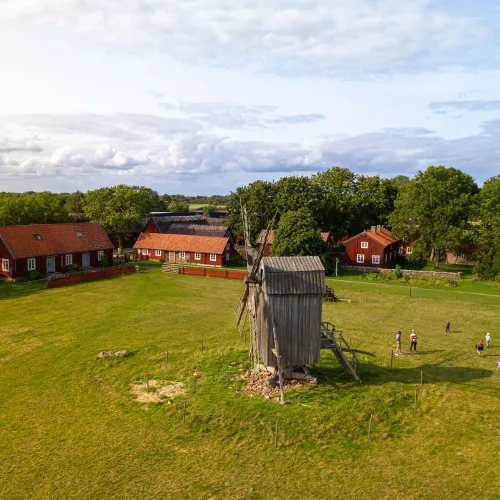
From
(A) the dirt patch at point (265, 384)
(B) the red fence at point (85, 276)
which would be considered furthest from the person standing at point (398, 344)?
(B) the red fence at point (85, 276)

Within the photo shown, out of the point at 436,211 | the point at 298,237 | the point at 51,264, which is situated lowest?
the point at 51,264

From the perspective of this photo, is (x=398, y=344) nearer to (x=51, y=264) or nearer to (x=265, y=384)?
(x=265, y=384)

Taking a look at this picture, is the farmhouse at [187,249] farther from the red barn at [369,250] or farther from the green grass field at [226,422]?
the green grass field at [226,422]

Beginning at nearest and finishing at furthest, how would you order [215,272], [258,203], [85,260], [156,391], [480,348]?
[156,391] → [480,348] → [215,272] → [85,260] → [258,203]

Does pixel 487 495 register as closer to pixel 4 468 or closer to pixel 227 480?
pixel 227 480

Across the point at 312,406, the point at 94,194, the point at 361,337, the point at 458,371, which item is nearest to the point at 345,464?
the point at 312,406

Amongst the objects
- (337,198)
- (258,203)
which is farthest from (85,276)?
(337,198)
